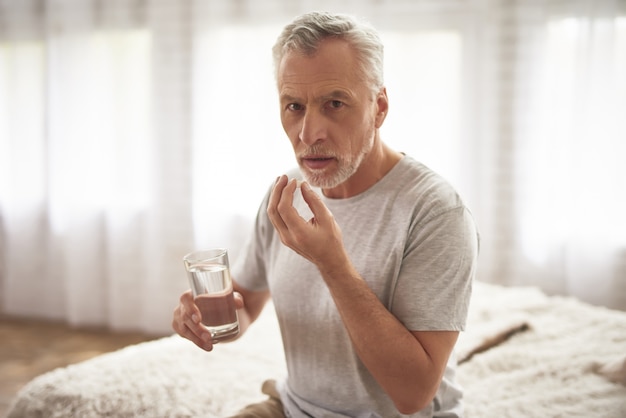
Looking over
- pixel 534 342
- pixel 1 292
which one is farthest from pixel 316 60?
pixel 1 292

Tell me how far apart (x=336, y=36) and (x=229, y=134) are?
Result: 236 cm

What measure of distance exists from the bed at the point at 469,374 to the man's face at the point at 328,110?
2.35ft

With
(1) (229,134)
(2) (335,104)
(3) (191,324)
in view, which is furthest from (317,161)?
(1) (229,134)

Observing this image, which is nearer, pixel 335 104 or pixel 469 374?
pixel 335 104

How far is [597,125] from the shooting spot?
2.89 metres

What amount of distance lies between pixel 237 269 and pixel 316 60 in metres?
0.64

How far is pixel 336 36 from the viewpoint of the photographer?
1.16 meters

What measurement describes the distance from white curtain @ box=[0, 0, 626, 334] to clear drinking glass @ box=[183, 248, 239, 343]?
2215 mm

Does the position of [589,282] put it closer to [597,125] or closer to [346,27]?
[597,125]

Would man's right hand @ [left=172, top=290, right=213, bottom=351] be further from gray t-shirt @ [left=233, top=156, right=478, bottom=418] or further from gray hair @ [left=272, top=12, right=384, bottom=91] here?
gray hair @ [left=272, top=12, right=384, bottom=91]

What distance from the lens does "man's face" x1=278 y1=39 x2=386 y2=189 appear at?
1.16 meters

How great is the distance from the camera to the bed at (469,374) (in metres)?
1.46

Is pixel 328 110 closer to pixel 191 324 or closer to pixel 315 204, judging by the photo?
pixel 315 204

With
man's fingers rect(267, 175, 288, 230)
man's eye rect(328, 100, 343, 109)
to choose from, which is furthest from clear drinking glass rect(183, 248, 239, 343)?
man's eye rect(328, 100, 343, 109)
